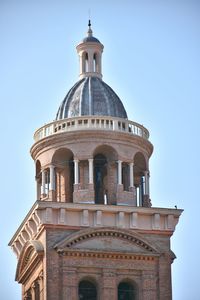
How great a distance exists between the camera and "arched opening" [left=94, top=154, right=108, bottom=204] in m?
66.9

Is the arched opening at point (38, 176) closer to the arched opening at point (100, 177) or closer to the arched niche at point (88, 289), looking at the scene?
the arched opening at point (100, 177)

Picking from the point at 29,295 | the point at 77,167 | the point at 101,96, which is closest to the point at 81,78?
the point at 101,96

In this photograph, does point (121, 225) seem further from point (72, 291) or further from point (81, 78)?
point (81, 78)

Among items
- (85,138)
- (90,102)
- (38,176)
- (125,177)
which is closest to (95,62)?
(90,102)

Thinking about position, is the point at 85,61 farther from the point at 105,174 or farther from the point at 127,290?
the point at 127,290

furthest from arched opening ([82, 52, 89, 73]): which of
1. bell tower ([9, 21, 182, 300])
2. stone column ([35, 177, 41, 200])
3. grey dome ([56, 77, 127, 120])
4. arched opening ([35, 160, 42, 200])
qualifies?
stone column ([35, 177, 41, 200])

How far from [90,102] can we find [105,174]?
385cm

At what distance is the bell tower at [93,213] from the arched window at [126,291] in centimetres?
5

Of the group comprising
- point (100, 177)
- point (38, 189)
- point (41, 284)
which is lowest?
point (41, 284)

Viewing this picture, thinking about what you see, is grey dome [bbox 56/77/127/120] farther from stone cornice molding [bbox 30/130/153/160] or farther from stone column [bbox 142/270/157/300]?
stone column [bbox 142/270/157/300]

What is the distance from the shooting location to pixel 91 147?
65.9m

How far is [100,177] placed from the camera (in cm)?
6731

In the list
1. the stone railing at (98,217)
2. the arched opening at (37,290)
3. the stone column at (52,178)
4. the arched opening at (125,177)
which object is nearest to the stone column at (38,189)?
the stone column at (52,178)

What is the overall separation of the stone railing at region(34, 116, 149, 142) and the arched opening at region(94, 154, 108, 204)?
162cm
